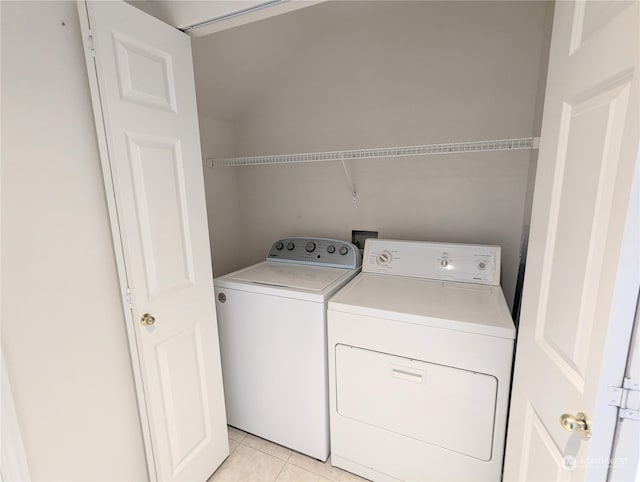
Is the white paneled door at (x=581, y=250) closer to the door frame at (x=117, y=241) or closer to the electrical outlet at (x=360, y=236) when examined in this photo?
the electrical outlet at (x=360, y=236)

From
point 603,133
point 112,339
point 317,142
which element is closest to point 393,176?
point 317,142

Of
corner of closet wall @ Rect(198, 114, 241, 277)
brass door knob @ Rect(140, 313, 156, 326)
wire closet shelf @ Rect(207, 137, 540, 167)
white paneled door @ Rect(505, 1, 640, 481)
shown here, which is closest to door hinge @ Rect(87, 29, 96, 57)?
brass door knob @ Rect(140, 313, 156, 326)

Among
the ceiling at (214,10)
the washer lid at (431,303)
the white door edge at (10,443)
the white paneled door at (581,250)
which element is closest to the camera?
the white paneled door at (581,250)

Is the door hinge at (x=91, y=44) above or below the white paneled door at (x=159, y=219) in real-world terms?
above

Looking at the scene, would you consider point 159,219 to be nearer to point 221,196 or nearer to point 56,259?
point 56,259

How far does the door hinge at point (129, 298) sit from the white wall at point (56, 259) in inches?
2.5

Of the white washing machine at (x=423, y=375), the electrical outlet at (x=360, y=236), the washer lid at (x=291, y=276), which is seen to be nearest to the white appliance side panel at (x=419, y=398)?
the white washing machine at (x=423, y=375)

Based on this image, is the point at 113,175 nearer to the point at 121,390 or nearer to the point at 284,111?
the point at 121,390

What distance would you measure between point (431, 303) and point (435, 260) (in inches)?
17.4

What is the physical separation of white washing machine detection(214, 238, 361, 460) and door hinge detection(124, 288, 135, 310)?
0.60m

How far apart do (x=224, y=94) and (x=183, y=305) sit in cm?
151

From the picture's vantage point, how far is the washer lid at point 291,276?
1.70 meters

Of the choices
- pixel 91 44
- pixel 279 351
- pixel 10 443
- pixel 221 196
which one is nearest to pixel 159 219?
pixel 91 44

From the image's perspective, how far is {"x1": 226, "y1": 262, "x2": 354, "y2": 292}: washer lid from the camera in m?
1.70
